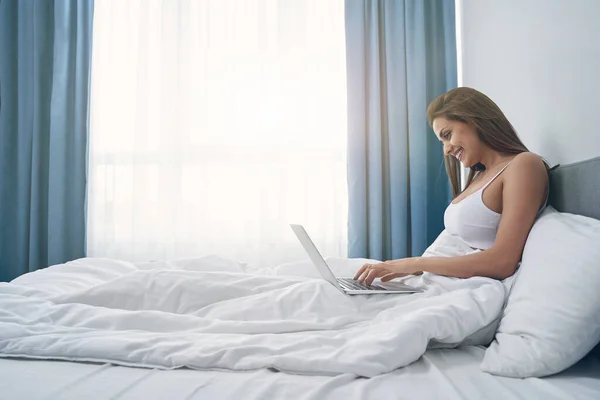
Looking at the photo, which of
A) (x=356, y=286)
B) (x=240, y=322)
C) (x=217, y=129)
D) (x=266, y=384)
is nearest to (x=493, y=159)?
(x=356, y=286)

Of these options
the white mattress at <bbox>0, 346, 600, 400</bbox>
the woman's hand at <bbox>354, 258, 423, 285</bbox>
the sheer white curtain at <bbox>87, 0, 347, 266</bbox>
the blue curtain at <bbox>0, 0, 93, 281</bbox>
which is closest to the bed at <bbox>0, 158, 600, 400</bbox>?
the white mattress at <bbox>0, 346, 600, 400</bbox>

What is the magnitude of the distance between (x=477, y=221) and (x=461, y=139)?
0.33 m

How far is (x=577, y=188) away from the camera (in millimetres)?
1028

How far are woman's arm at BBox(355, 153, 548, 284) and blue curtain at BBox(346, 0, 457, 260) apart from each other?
1.42 meters

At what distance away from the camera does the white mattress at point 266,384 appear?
63 cm

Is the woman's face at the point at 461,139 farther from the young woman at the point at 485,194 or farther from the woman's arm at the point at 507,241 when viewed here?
the woman's arm at the point at 507,241

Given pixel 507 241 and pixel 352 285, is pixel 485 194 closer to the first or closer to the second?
pixel 507 241

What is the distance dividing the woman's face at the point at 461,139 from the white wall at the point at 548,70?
0.84 feet

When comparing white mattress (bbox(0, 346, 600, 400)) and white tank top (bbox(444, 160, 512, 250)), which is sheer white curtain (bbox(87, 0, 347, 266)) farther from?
white mattress (bbox(0, 346, 600, 400))

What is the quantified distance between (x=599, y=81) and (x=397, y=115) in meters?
1.61

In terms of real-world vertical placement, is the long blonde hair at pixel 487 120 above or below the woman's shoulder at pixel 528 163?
above

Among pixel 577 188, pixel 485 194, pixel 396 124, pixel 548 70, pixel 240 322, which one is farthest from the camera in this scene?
pixel 396 124

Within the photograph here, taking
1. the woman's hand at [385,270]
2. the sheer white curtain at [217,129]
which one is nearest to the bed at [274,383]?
the woman's hand at [385,270]

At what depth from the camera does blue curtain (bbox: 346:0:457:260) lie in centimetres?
263
